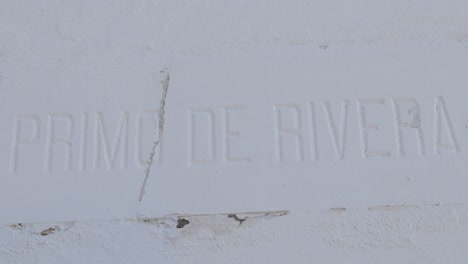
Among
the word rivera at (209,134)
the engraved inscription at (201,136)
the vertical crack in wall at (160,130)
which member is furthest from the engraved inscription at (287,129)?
the vertical crack in wall at (160,130)

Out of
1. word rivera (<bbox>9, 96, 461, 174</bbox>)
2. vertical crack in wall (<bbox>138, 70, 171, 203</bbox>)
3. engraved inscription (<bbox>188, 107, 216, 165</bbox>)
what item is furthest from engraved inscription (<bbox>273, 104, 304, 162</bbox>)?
vertical crack in wall (<bbox>138, 70, 171, 203</bbox>)

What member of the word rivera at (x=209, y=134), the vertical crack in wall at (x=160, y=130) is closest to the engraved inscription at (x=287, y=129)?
the word rivera at (x=209, y=134)

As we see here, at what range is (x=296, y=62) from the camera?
1.70 metres

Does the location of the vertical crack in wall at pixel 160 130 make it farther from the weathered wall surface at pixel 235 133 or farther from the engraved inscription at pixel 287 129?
the engraved inscription at pixel 287 129

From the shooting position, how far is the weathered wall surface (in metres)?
1.53

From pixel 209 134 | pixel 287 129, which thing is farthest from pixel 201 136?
pixel 287 129

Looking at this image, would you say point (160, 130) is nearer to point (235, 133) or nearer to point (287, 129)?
point (235, 133)

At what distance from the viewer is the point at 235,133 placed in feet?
5.33

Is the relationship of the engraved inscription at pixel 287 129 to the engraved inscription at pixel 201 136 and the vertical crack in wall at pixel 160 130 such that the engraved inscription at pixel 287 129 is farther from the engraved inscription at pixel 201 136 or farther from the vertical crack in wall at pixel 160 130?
the vertical crack in wall at pixel 160 130

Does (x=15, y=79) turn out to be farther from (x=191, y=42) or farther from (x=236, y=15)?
(x=236, y=15)

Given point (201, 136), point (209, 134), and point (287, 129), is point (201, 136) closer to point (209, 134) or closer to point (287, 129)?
point (209, 134)

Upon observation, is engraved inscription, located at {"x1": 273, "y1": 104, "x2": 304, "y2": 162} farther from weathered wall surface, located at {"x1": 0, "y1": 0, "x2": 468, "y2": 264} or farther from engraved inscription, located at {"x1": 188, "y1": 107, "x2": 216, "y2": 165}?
engraved inscription, located at {"x1": 188, "y1": 107, "x2": 216, "y2": 165}

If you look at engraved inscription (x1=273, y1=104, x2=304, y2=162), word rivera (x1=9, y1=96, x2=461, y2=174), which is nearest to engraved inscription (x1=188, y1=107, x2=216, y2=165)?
word rivera (x1=9, y1=96, x2=461, y2=174)

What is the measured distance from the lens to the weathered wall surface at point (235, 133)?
1.53 m
